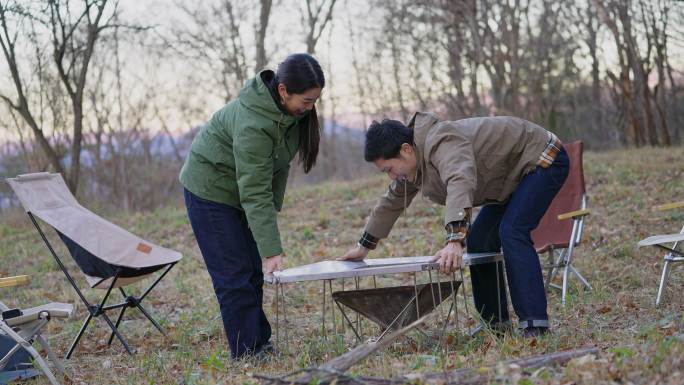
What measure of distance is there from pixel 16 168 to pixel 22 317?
1620cm

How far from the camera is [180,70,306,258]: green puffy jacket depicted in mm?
3545

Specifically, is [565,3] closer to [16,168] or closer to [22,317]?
[16,168]

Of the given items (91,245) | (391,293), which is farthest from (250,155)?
(91,245)

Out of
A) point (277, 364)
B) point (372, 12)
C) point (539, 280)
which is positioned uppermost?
point (372, 12)

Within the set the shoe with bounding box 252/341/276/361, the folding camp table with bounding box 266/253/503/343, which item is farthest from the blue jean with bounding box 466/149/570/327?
the shoe with bounding box 252/341/276/361

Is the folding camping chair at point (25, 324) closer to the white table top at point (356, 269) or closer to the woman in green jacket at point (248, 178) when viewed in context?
the woman in green jacket at point (248, 178)

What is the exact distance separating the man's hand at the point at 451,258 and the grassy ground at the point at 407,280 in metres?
0.39

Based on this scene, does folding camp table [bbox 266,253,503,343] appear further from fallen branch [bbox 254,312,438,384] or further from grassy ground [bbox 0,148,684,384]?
fallen branch [bbox 254,312,438,384]

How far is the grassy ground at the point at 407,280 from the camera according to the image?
314 centimetres

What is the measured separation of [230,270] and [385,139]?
109cm

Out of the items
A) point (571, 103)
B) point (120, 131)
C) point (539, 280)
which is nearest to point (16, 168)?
point (120, 131)

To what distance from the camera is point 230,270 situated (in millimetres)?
3861

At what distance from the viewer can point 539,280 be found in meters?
3.71

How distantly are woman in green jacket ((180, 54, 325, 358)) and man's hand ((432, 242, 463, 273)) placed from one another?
82 cm
